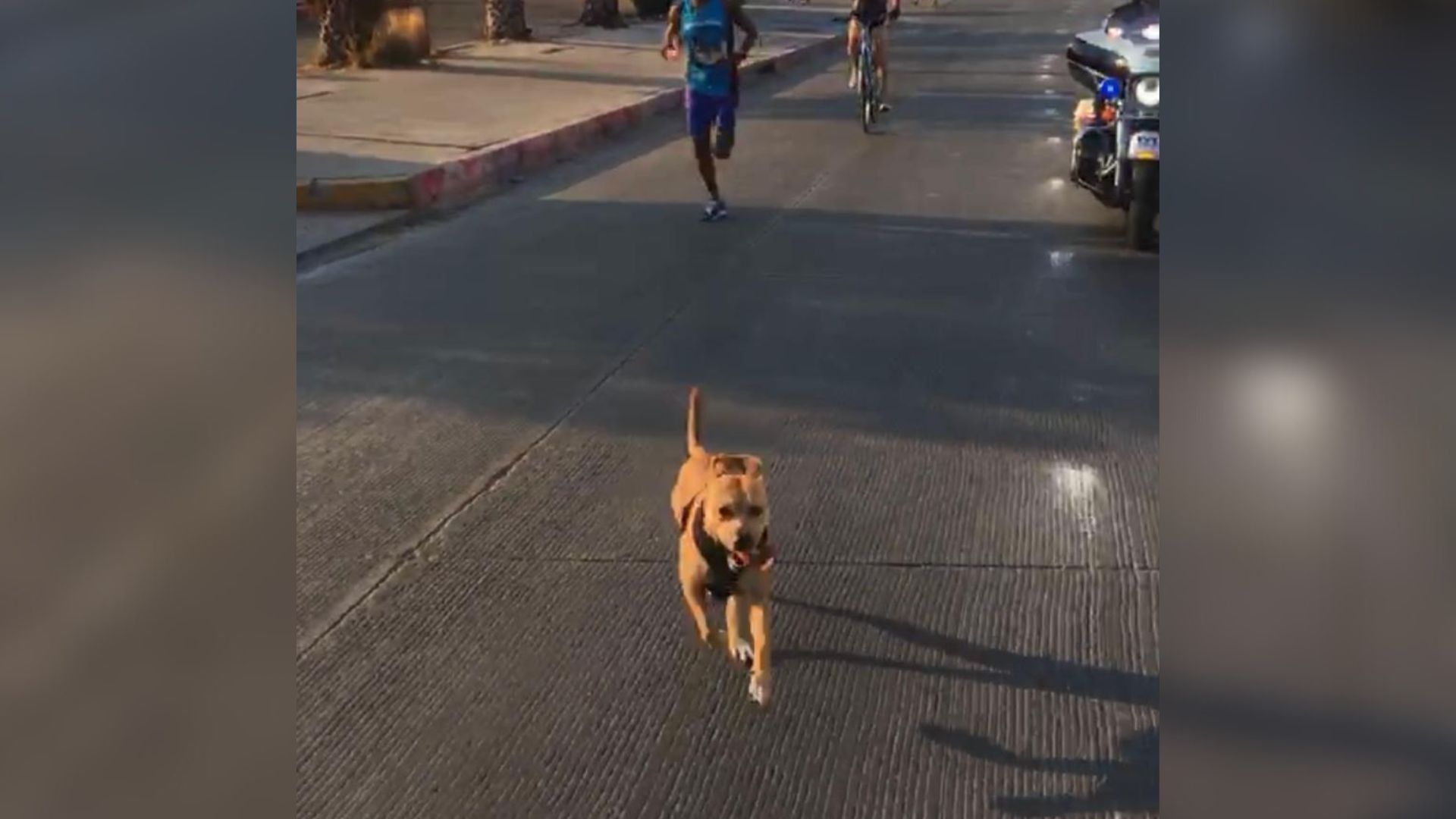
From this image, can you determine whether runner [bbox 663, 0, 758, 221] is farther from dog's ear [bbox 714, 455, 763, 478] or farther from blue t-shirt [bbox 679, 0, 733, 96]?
dog's ear [bbox 714, 455, 763, 478]

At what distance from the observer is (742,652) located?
4438 mm

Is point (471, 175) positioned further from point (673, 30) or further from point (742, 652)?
point (742, 652)

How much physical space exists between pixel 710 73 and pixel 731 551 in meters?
7.40

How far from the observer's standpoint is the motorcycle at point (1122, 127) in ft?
31.5

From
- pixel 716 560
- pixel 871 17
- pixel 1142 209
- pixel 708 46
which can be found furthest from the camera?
pixel 871 17

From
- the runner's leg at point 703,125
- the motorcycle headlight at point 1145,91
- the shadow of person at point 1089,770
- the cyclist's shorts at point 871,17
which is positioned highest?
the cyclist's shorts at point 871,17

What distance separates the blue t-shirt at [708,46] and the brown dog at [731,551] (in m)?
6.73

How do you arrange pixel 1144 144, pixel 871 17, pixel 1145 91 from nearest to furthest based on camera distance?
pixel 1145 91 → pixel 1144 144 → pixel 871 17

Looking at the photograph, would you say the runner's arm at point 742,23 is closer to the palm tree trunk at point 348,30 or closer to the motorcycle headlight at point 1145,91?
the motorcycle headlight at point 1145,91

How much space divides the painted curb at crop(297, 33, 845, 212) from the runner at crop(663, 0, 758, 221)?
2.32m

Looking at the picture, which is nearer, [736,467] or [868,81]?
[736,467]

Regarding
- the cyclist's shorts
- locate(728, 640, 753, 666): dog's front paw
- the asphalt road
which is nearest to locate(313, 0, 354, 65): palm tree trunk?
the cyclist's shorts

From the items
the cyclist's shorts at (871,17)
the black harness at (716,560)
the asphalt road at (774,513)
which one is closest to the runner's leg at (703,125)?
the asphalt road at (774,513)

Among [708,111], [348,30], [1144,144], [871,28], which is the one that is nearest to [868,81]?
[871,28]
